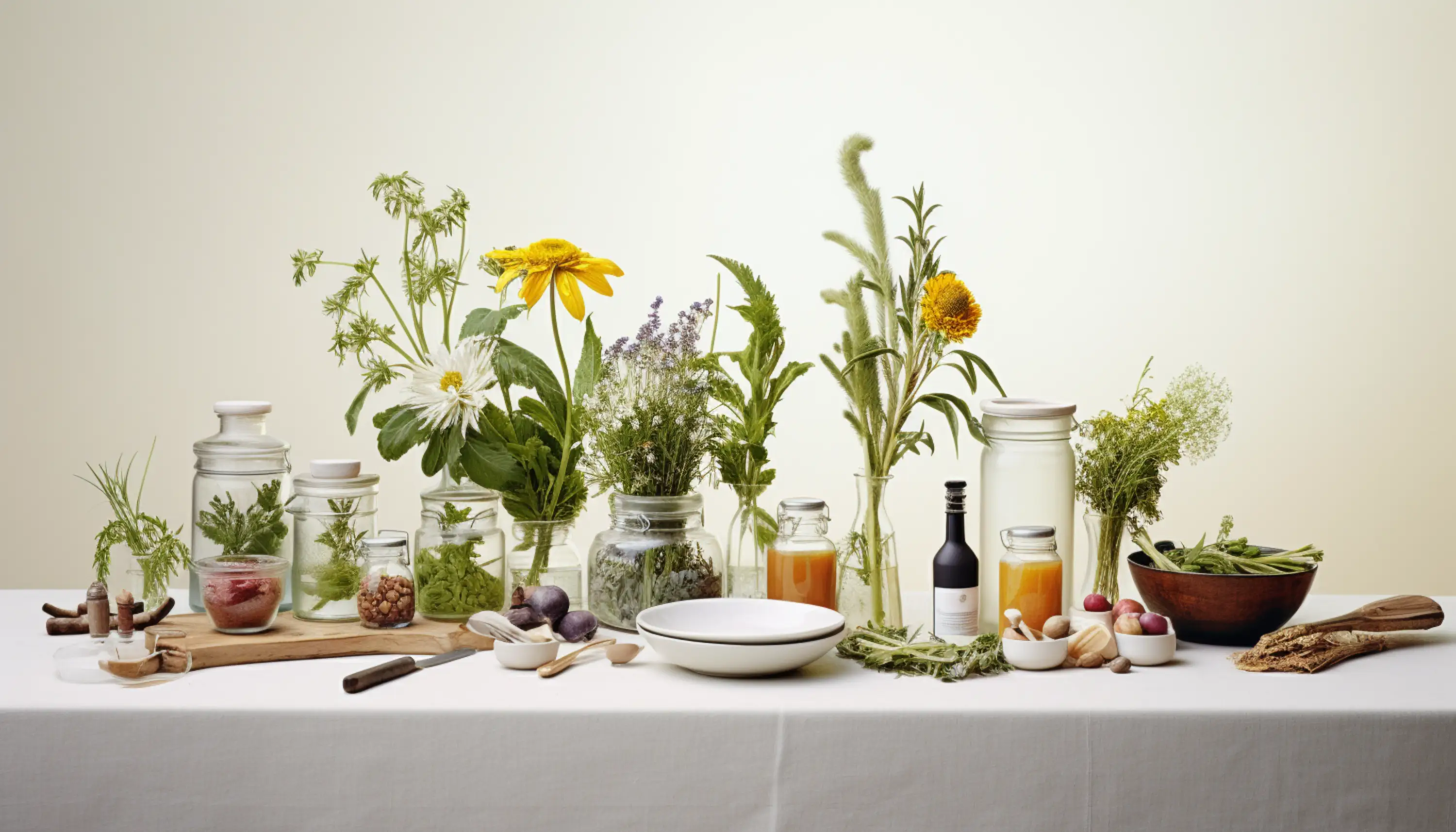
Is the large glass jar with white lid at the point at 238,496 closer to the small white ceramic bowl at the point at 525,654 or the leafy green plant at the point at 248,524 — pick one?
the leafy green plant at the point at 248,524

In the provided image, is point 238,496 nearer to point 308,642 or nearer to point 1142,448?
point 308,642

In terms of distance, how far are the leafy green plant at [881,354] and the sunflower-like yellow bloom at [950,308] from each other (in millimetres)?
37

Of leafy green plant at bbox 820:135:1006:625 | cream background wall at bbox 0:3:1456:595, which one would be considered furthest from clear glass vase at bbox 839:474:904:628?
cream background wall at bbox 0:3:1456:595

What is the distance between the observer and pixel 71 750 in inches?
49.4

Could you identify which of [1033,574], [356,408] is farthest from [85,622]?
[1033,574]

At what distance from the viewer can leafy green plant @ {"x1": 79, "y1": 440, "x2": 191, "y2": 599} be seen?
A: 1666 mm

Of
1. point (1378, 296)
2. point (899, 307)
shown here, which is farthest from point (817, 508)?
point (1378, 296)

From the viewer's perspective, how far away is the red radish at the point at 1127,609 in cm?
147

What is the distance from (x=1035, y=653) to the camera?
55.4 inches

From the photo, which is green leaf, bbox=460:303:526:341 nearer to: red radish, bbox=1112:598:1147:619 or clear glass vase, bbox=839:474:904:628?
clear glass vase, bbox=839:474:904:628

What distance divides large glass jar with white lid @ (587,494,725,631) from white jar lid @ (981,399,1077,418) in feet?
1.41

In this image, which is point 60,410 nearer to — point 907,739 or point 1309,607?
point 907,739

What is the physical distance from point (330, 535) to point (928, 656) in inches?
32.6

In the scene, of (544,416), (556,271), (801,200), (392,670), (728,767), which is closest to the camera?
(728,767)
